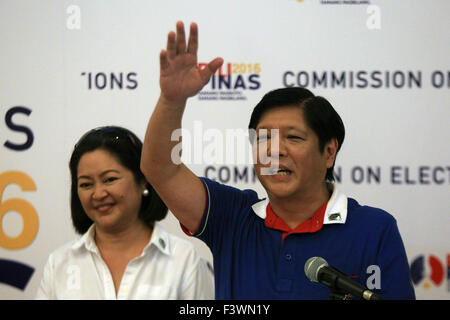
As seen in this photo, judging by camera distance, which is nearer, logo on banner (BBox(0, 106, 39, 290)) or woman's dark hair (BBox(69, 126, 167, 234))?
woman's dark hair (BBox(69, 126, 167, 234))

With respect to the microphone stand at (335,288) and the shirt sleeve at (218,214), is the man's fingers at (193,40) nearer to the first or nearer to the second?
the shirt sleeve at (218,214)

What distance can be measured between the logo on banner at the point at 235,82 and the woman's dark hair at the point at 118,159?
39cm

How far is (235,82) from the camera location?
7.00ft

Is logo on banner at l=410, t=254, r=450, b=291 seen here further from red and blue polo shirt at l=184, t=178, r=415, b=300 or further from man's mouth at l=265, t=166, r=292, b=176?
man's mouth at l=265, t=166, r=292, b=176

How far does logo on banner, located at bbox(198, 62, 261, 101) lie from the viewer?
6.98ft

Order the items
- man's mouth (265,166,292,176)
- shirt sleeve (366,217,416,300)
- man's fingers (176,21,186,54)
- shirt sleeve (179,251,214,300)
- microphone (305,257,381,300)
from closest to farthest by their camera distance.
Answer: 1. microphone (305,257,381,300)
2. man's fingers (176,21,186,54)
3. shirt sleeve (366,217,416,300)
4. man's mouth (265,166,292,176)
5. shirt sleeve (179,251,214,300)

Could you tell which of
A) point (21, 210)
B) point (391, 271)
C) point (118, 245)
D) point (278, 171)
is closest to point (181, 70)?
point (278, 171)

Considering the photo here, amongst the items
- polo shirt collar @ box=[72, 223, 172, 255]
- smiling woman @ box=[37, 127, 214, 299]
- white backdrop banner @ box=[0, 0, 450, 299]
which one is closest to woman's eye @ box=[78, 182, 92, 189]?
smiling woman @ box=[37, 127, 214, 299]

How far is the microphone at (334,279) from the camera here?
1055 millimetres

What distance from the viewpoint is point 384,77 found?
6.99 feet

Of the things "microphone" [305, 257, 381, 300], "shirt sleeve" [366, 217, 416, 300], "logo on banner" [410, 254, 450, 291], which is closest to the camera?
"microphone" [305, 257, 381, 300]

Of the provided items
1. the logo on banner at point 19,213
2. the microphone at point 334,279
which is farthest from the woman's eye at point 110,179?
the microphone at point 334,279

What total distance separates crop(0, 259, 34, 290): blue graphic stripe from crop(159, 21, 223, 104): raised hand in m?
1.22
